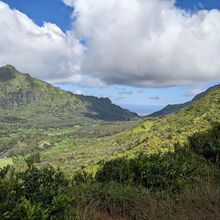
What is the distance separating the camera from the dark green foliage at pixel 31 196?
11.7 ft

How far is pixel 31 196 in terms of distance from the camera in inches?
192

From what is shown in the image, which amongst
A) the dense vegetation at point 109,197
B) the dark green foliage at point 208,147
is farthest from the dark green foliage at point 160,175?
the dark green foliage at point 208,147

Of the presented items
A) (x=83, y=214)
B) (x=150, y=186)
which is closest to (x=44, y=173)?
(x=83, y=214)

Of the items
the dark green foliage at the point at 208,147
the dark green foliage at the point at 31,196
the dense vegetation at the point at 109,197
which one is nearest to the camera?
the dark green foliage at the point at 31,196

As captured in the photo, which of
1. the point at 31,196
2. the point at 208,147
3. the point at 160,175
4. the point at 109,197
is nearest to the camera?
the point at 31,196

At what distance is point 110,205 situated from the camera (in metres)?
6.19

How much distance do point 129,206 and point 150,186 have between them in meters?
2.23

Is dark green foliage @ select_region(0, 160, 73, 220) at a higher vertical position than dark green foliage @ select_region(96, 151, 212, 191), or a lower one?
higher

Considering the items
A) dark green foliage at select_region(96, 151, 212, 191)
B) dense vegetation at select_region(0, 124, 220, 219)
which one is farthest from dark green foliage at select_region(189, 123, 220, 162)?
dense vegetation at select_region(0, 124, 220, 219)

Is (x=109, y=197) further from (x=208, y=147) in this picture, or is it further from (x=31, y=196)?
(x=208, y=147)

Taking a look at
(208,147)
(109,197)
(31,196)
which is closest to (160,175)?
(109,197)

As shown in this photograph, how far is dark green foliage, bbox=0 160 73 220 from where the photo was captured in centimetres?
356

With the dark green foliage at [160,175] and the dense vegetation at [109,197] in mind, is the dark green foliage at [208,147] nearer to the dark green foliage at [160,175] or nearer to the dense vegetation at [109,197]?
the dark green foliage at [160,175]

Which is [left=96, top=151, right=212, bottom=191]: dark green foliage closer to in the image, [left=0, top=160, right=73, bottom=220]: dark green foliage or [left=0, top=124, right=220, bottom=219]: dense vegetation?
[left=0, top=124, right=220, bottom=219]: dense vegetation
